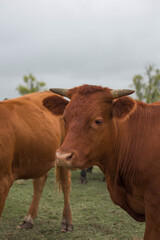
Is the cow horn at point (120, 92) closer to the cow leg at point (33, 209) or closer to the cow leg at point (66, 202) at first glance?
the cow leg at point (66, 202)

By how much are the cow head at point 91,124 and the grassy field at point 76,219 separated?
2193mm

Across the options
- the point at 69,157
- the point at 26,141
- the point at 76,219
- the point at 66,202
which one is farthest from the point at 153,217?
the point at 76,219

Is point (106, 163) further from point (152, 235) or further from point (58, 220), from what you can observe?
point (58, 220)

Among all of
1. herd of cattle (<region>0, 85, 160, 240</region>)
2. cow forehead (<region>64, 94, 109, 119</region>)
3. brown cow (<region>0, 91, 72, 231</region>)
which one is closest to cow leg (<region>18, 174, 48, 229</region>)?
brown cow (<region>0, 91, 72, 231</region>)

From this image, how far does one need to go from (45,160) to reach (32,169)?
263 mm

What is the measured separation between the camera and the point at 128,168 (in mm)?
3008

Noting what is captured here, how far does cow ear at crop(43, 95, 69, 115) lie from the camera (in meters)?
3.32

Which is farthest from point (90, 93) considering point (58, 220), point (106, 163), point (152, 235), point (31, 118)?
point (58, 220)

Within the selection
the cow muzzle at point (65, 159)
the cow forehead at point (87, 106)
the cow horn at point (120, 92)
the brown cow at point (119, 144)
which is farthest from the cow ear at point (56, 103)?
the cow muzzle at point (65, 159)

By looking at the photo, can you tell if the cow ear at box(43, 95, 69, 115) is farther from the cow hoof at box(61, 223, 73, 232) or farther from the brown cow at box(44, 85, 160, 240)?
the cow hoof at box(61, 223, 73, 232)

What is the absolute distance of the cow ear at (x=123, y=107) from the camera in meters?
2.83

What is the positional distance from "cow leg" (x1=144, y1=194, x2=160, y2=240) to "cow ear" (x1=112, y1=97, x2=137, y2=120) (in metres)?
0.81

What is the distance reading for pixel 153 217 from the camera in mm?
2768

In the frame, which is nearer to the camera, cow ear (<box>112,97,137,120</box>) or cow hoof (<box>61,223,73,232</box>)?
cow ear (<box>112,97,137,120</box>)
